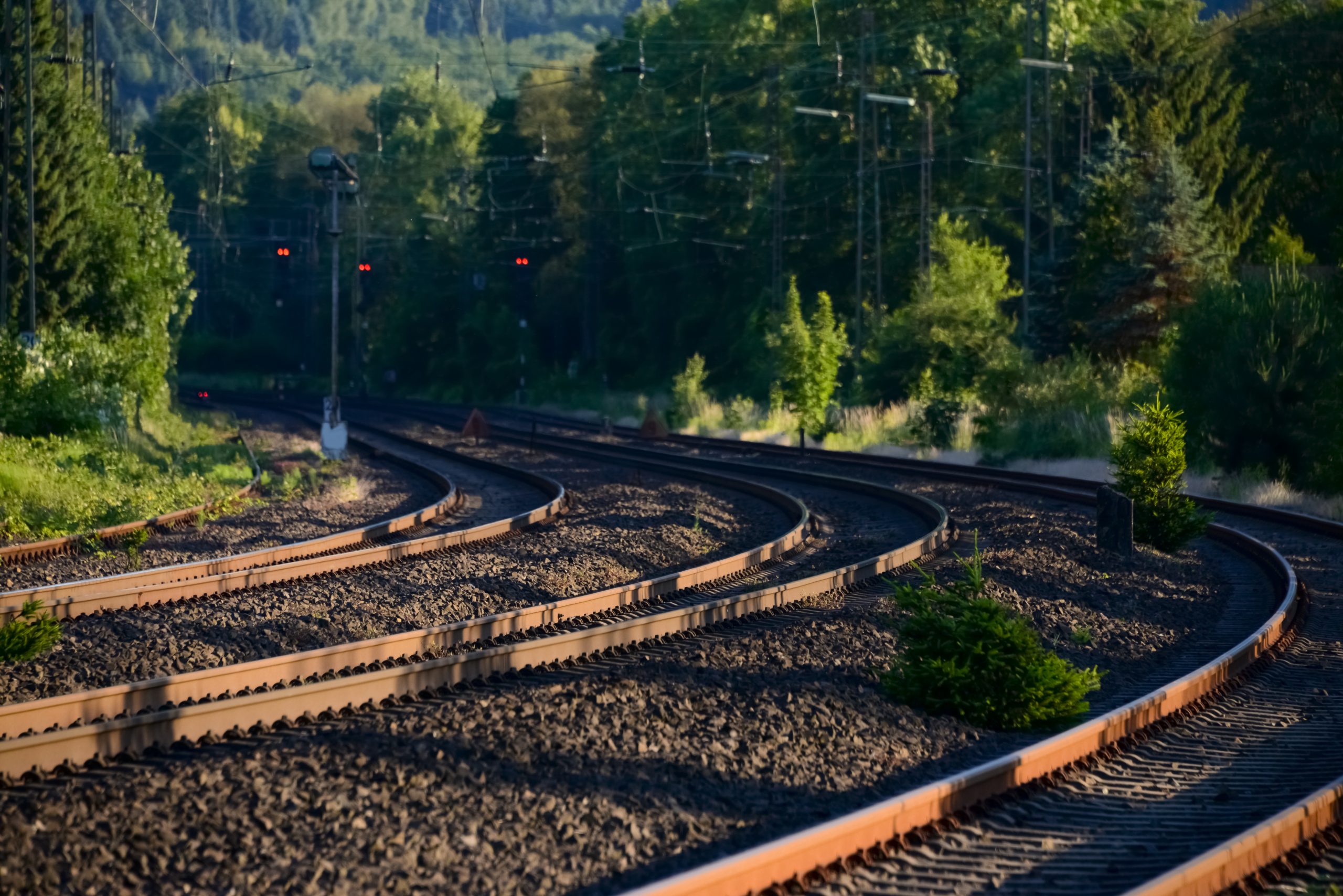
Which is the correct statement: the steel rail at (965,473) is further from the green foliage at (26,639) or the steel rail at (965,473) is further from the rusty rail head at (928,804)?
the green foliage at (26,639)

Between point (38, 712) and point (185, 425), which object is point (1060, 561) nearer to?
point (38, 712)

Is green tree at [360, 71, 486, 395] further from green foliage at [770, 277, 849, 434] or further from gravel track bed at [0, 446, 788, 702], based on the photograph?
gravel track bed at [0, 446, 788, 702]

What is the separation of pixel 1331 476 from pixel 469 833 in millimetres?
20209

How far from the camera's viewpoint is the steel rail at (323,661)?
8.31 m

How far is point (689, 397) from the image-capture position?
50.8 metres

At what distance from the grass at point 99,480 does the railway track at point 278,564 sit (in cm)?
377

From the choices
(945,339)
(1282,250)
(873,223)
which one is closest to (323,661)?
(945,339)

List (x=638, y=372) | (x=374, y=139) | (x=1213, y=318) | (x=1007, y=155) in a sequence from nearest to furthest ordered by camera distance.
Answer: (x=1213, y=318) < (x=1007, y=155) < (x=638, y=372) < (x=374, y=139)

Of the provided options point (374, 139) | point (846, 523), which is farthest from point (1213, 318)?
point (374, 139)

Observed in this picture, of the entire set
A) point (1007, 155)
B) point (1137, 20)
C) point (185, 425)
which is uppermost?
point (1137, 20)

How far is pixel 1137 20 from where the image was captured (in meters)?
56.3

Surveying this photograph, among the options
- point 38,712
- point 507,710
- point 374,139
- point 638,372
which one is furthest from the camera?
point 374,139

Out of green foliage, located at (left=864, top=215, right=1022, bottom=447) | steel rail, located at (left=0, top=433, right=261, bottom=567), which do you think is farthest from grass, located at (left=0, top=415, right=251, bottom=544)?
green foliage, located at (left=864, top=215, right=1022, bottom=447)

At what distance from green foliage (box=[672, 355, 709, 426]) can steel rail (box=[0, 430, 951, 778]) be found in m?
35.7
